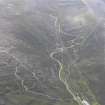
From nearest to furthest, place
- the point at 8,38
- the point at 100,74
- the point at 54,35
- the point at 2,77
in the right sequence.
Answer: the point at 2,77
the point at 100,74
the point at 8,38
the point at 54,35

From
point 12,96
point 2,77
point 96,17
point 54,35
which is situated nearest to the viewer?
point 12,96

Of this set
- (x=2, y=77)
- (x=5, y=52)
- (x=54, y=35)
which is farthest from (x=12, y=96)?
(x=54, y=35)

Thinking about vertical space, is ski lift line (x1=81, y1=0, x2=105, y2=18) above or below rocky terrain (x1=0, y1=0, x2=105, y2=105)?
below

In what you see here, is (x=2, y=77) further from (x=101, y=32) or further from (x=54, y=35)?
(x=101, y=32)

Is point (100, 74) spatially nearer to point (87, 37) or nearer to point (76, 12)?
point (87, 37)

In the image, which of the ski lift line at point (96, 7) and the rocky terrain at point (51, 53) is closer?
the rocky terrain at point (51, 53)

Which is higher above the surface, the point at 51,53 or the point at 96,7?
the point at 51,53

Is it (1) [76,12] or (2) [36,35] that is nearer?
(2) [36,35]

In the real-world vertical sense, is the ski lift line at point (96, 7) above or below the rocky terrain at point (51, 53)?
below

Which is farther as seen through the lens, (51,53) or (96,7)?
(96,7)

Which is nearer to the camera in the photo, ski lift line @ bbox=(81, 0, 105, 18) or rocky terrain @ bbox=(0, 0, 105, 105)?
rocky terrain @ bbox=(0, 0, 105, 105)
